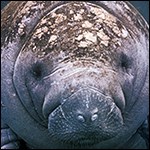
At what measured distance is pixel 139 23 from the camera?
11.5ft

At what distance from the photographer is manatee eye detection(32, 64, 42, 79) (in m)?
3.04

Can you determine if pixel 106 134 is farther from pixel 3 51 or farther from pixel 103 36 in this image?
pixel 3 51

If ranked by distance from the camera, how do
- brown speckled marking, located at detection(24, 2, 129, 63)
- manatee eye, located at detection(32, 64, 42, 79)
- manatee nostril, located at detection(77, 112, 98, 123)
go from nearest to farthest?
manatee nostril, located at detection(77, 112, 98, 123)
brown speckled marking, located at detection(24, 2, 129, 63)
manatee eye, located at detection(32, 64, 42, 79)

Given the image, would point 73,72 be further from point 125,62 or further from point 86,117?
point 125,62

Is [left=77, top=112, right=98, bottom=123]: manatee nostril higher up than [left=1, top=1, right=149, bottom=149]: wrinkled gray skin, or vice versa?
[left=1, top=1, right=149, bottom=149]: wrinkled gray skin

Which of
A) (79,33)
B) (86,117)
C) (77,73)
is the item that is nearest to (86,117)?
(86,117)

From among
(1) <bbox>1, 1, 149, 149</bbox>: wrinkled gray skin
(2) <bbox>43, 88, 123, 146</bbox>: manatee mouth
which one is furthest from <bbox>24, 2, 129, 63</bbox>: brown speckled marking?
(2) <bbox>43, 88, 123, 146</bbox>: manatee mouth

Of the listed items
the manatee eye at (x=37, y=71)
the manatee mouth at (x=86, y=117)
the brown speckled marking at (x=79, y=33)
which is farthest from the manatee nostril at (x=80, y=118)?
the manatee eye at (x=37, y=71)

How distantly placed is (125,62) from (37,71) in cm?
54

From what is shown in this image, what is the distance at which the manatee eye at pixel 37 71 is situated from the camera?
3041 millimetres

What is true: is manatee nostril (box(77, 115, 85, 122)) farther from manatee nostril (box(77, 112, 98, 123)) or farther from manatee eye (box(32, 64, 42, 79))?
manatee eye (box(32, 64, 42, 79))

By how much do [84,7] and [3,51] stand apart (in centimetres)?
64

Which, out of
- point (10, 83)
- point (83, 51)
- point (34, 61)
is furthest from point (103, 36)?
point (10, 83)

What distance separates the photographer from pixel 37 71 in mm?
3066
